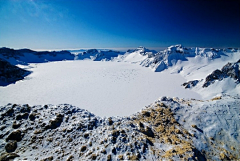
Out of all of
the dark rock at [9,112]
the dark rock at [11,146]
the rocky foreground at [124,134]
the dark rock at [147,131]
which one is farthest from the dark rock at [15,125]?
the dark rock at [147,131]

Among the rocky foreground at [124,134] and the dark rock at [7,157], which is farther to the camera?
the rocky foreground at [124,134]

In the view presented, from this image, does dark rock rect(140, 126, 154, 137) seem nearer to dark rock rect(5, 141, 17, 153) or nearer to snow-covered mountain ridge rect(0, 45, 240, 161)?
snow-covered mountain ridge rect(0, 45, 240, 161)

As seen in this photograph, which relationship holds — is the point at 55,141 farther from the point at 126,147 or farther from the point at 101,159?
the point at 126,147

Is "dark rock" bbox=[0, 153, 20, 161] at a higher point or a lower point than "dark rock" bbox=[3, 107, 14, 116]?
lower

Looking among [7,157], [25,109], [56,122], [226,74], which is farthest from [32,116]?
[226,74]

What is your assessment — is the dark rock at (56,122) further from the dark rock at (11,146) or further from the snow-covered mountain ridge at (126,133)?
the dark rock at (11,146)

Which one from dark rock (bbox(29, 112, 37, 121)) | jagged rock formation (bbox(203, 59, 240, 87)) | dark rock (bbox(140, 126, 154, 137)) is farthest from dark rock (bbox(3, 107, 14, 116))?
jagged rock formation (bbox(203, 59, 240, 87))

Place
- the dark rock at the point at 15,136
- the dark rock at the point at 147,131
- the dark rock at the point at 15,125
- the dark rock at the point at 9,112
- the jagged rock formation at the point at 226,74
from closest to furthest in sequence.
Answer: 1. the dark rock at the point at 15,136
2. the dark rock at the point at 15,125
3. the dark rock at the point at 147,131
4. the dark rock at the point at 9,112
5. the jagged rock formation at the point at 226,74

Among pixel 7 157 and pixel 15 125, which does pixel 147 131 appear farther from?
pixel 15 125
